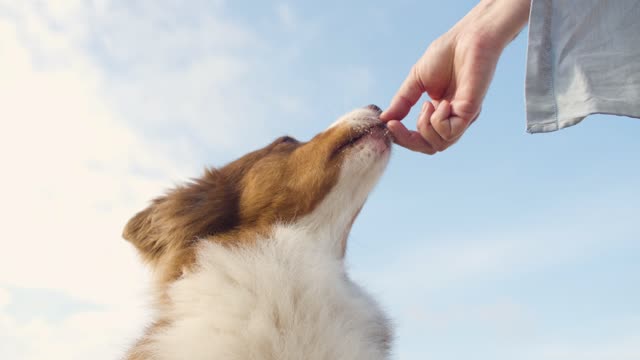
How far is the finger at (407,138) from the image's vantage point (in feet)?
14.3

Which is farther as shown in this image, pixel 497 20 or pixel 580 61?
pixel 497 20

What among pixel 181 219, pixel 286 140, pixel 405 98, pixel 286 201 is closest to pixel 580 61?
pixel 405 98

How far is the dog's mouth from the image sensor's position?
182 inches

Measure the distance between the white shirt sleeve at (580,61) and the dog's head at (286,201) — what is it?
2155 millimetres

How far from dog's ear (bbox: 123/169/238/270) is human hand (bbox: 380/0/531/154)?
1.32 meters

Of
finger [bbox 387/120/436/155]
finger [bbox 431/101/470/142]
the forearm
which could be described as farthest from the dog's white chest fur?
the forearm

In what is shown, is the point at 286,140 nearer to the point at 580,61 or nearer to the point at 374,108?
the point at 374,108

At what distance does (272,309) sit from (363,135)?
1494 mm

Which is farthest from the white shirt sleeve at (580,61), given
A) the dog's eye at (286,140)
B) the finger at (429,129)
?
the dog's eye at (286,140)

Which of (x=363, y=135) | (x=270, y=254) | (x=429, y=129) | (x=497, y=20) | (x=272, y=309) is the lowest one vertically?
(x=272, y=309)

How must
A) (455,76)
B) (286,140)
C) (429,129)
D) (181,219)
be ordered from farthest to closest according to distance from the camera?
(286,140) < (181,219) < (429,129) < (455,76)

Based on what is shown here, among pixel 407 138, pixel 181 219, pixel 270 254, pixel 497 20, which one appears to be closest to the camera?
pixel 497 20

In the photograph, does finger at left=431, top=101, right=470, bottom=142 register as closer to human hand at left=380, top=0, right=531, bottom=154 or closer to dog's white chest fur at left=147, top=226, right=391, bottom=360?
human hand at left=380, top=0, right=531, bottom=154

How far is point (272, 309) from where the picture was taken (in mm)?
3766
